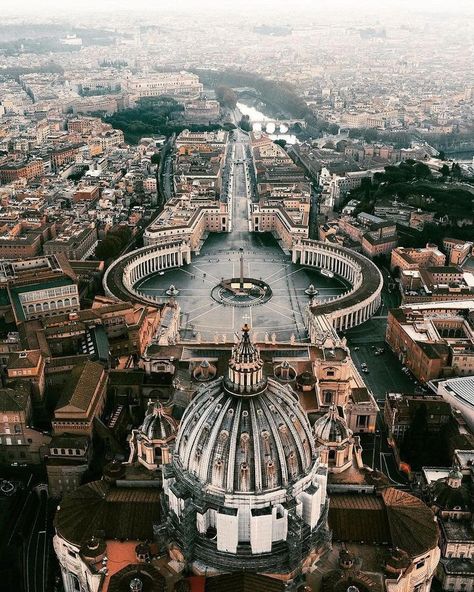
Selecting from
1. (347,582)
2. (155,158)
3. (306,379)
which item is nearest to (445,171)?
(155,158)

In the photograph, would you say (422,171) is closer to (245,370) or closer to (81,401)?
(81,401)

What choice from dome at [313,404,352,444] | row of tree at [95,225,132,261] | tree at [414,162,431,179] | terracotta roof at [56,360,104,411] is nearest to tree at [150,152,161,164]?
row of tree at [95,225,132,261]

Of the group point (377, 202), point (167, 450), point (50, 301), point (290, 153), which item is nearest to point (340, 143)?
point (290, 153)

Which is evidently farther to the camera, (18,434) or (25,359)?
(25,359)

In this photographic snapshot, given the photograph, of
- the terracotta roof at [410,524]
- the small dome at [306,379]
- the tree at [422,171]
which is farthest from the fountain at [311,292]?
the tree at [422,171]

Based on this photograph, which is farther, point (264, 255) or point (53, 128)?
point (53, 128)

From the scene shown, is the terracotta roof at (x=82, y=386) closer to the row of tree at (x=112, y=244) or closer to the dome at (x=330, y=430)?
the dome at (x=330, y=430)

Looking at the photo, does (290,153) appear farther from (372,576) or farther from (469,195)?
(372,576)
